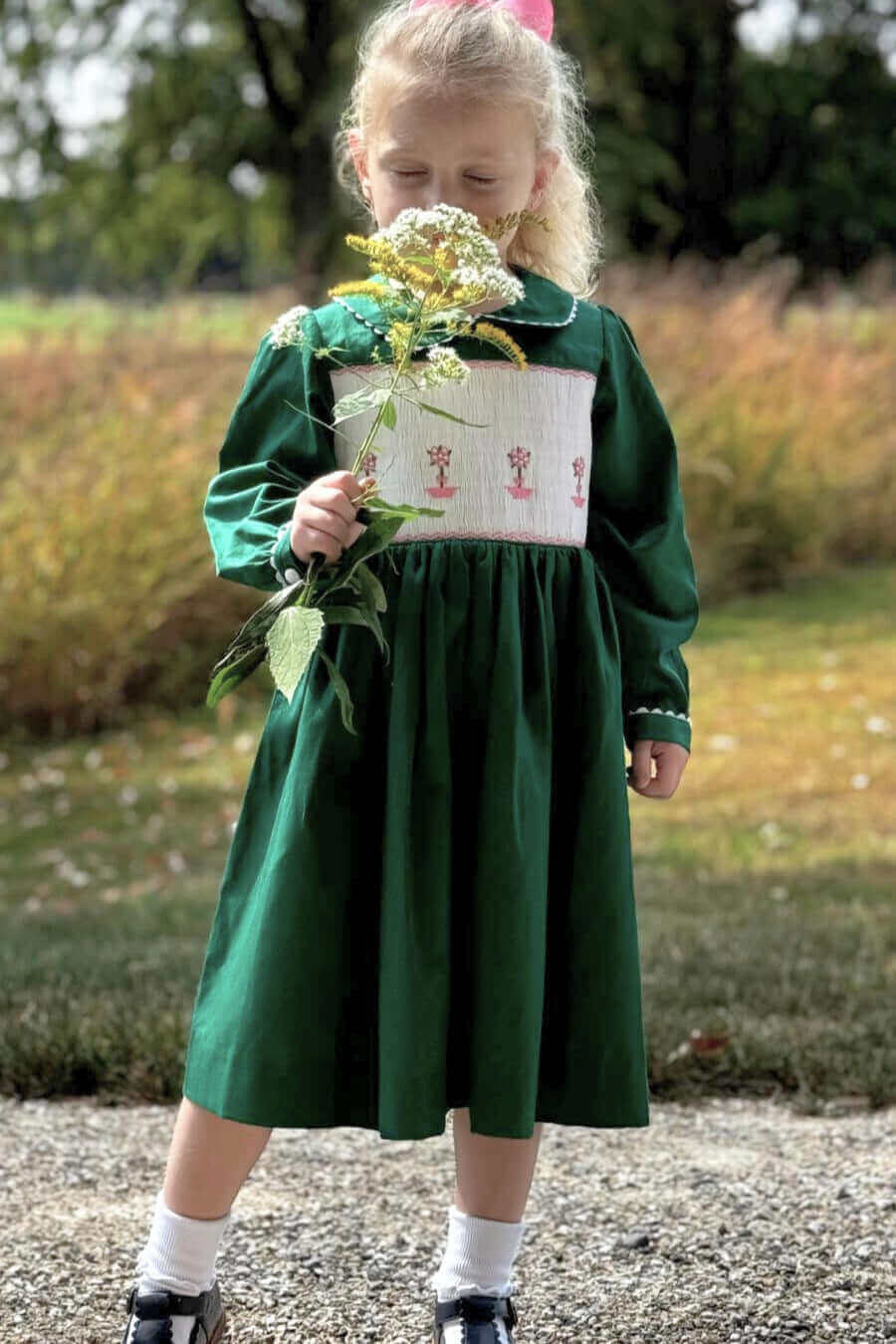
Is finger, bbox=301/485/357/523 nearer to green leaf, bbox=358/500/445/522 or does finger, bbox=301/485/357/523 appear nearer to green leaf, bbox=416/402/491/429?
green leaf, bbox=358/500/445/522

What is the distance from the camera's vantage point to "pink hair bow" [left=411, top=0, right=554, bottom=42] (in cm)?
210

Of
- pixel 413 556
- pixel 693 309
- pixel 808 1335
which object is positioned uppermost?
pixel 413 556

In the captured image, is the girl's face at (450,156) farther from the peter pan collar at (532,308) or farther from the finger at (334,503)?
the finger at (334,503)

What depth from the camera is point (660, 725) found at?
2.13 meters

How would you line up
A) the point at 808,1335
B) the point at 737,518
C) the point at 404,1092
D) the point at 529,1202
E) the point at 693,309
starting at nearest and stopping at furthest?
the point at 404,1092 → the point at 808,1335 → the point at 529,1202 → the point at 737,518 → the point at 693,309

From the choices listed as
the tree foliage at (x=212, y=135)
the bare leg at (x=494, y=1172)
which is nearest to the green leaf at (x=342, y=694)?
the bare leg at (x=494, y=1172)

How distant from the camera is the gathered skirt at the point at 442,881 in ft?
6.28

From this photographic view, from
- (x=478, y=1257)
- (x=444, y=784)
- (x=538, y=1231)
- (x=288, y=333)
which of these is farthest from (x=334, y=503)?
(x=538, y=1231)

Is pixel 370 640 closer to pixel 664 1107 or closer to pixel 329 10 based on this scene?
pixel 664 1107

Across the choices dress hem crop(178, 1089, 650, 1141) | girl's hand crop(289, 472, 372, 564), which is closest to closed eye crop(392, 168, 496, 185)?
girl's hand crop(289, 472, 372, 564)

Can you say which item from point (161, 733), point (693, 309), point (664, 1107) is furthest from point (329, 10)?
point (664, 1107)

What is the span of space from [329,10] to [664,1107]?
39.6 ft

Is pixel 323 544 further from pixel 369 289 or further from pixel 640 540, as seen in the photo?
pixel 640 540

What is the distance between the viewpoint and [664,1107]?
3133mm
